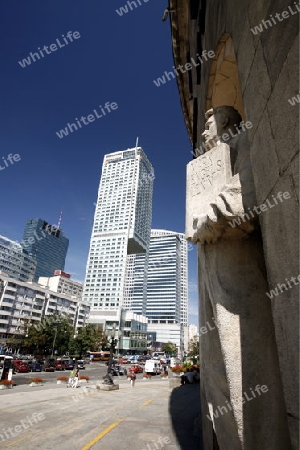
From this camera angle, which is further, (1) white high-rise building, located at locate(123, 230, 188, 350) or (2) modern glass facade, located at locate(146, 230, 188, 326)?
(2) modern glass facade, located at locate(146, 230, 188, 326)

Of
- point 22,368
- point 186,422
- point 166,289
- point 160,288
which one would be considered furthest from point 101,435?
point 160,288

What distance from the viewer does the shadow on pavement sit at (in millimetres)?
7750

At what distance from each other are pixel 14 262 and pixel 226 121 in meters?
177

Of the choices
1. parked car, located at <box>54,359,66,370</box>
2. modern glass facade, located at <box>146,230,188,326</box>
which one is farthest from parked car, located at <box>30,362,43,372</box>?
modern glass facade, located at <box>146,230,188,326</box>

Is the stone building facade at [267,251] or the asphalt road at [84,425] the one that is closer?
the stone building facade at [267,251]

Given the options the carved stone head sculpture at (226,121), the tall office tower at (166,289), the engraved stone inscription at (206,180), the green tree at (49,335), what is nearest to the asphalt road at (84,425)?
the engraved stone inscription at (206,180)

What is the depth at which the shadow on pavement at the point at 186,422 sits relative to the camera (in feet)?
25.4

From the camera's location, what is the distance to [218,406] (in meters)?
3.19

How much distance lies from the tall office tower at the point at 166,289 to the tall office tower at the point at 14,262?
74384mm

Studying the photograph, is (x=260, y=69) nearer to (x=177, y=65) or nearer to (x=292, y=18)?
(x=292, y=18)

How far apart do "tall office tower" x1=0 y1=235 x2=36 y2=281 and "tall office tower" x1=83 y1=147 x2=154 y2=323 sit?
160 ft

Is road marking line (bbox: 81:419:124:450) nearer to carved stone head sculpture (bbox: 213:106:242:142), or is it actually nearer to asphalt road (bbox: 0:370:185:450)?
asphalt road (bbox: 0:370:185:450)

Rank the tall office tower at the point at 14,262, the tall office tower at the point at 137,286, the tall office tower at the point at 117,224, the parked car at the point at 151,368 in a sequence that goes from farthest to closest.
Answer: the tall office tower at the point at 137,286 → the tall office tower at the point at 14,262 → the tall office tower at the point at 117,224 → the parked car at the point at 151,368

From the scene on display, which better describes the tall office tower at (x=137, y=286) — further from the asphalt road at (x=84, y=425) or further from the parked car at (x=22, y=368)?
the asphalt road at (x=84, y=425)
